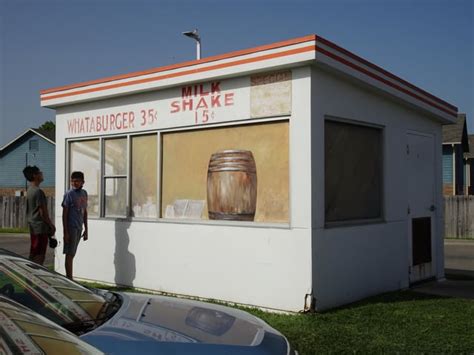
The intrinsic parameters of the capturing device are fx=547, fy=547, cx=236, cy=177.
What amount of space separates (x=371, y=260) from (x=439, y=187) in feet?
9.32

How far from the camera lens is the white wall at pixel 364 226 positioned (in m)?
6.58

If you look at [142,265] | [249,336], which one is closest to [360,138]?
[142,265]

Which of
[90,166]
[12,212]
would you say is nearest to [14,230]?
[12,212]

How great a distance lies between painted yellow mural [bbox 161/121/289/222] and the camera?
6.92 m

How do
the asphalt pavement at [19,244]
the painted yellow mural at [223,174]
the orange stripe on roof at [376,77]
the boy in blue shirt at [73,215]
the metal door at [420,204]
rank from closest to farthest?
1. the orange stripe on roof at [376,77]
2. the painted yellow mural at [223,174]
3. the boy in blue shirt at [73,215]
4. the metal door at [420,204]
5. the asphalt pavement at [19,244]

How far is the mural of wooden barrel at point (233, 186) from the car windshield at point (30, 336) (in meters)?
4.90

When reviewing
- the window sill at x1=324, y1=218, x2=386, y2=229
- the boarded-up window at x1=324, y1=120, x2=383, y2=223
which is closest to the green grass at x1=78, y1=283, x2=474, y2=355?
the window sill at x1=324, y1=218, x2=386, y2=229

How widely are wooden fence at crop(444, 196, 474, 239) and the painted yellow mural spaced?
1530 cm

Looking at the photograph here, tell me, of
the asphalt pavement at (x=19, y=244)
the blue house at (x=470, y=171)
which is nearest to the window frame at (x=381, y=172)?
the asphalt pavement at (x=19, y=244)

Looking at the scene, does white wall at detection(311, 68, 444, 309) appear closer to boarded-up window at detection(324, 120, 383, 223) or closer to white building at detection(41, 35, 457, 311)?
white building at detection(41, 35, 457, 311)

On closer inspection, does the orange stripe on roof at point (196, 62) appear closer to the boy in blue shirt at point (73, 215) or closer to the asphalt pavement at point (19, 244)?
the boy in blue shirt at point (73, 215)

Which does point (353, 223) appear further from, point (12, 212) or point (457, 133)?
point (457, 133)

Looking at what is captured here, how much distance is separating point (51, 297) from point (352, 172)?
15.9ft

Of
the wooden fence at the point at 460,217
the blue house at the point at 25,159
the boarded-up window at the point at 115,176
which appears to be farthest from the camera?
the blue house at the point at 25,159
